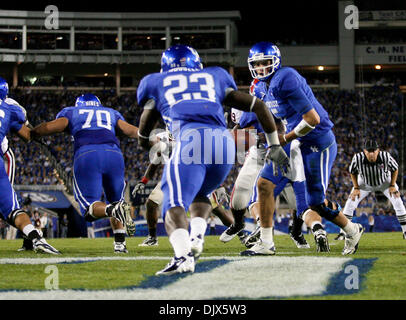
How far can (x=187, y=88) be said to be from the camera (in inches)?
173

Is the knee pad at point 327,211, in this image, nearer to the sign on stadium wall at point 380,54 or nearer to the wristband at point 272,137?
the wristband at point 272,137

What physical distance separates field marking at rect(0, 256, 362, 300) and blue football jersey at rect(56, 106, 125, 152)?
3032mm

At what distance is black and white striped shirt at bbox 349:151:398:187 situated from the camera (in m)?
10.8

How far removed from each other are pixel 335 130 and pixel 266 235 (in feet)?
76.5

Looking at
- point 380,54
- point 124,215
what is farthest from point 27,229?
point 380,54

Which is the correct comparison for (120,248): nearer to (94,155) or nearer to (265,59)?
(94,155)

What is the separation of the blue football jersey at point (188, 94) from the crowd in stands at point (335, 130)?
17407 millimetres

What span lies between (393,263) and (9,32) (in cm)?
3255

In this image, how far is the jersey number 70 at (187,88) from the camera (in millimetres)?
4367

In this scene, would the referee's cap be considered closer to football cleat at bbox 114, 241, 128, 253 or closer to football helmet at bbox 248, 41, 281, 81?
football helmet at bbox 248, 41, 281, 81

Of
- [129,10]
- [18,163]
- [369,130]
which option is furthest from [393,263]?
[129,10]

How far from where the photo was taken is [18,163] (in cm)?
2562

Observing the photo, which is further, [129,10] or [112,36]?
[129,10]
